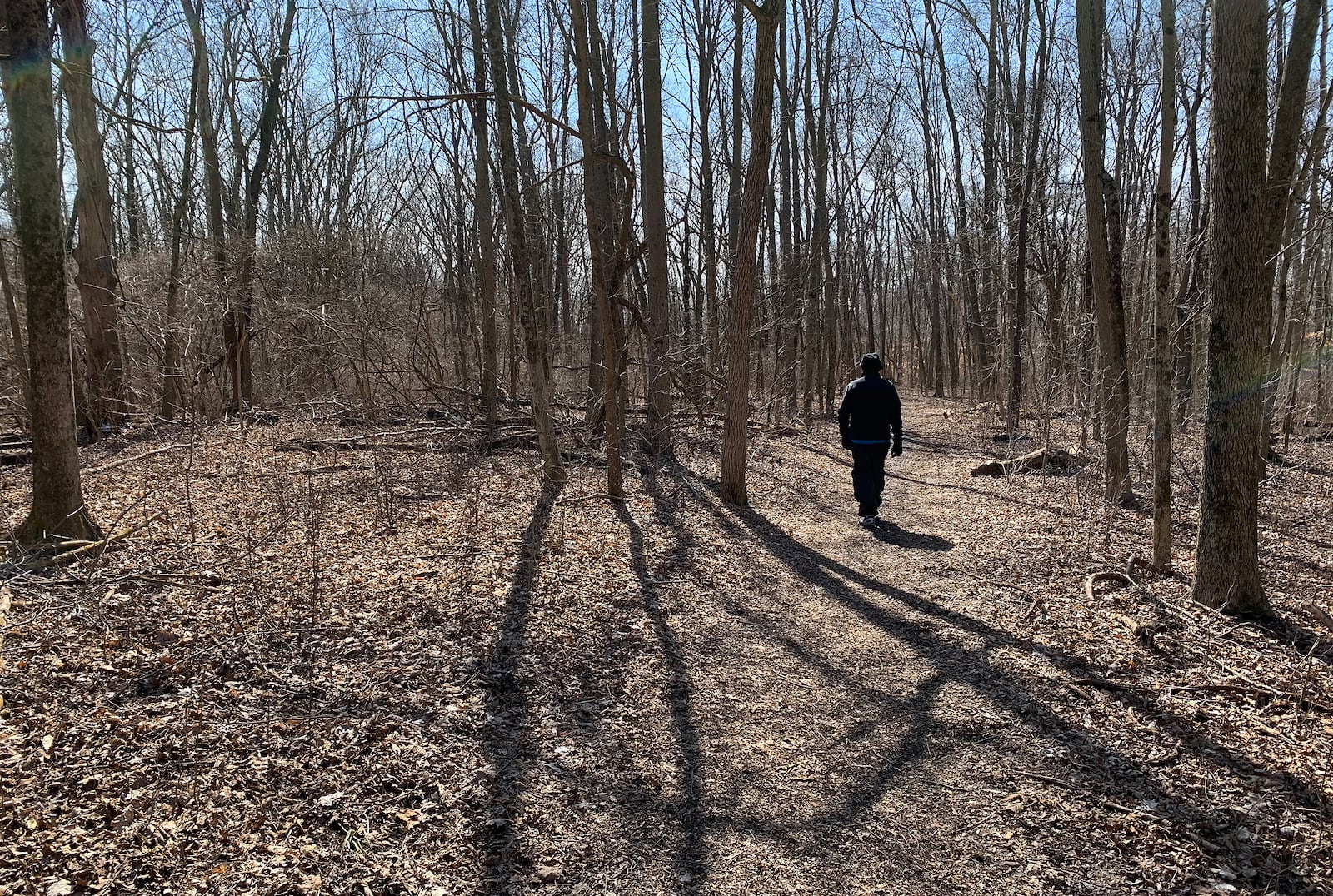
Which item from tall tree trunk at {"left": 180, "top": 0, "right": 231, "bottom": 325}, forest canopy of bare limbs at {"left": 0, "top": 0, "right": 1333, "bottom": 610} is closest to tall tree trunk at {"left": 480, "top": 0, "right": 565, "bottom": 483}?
forest canopy of bare limbs at {"left": 0, "top": 0, "right": 1333, "bottom": 610}

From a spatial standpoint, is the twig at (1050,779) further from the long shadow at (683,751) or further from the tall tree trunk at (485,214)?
the tall tree trunk at (485,214)

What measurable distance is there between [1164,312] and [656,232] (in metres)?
7.08

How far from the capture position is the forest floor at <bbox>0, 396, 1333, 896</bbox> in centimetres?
288

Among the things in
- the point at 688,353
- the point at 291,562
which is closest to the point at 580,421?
the point at 688,353

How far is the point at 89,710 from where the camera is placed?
138 inches

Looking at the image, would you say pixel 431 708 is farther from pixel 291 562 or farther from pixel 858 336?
pixel 858 336

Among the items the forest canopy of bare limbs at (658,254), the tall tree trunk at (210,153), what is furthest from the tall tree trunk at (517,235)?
the tall tree trunk at (210,153)

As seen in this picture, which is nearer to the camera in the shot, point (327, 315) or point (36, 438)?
point (36, 438)

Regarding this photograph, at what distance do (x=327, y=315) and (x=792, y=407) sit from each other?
10.3 metres

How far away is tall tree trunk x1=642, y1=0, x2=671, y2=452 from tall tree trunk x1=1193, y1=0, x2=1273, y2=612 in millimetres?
7144

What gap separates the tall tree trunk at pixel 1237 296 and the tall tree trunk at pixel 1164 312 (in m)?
0.83

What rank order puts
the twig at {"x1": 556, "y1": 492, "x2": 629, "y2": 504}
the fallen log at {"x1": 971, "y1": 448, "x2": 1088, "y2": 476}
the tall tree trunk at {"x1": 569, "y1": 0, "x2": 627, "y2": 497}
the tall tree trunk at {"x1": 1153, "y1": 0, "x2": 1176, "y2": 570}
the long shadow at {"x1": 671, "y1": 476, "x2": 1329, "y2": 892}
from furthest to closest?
the fallen log at {"x1": 971, "y1": 448, "x2": 1088, "y2": 476}
the twig at {"x1": 556, "y1": 492, "x2": 629, "y2": 504}
the tall tree trunk at {"x1": 569, "y1": 0, "x2": 627, "y2": 497}
the tall tree trunk at {"x1": 1153, "y1": 0, "x2": 1176, "y2": 570}
the long shadow at {"x1": 671, "y1": 476, "x2": 1329, "y2": 892}

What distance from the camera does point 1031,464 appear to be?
37.3ft

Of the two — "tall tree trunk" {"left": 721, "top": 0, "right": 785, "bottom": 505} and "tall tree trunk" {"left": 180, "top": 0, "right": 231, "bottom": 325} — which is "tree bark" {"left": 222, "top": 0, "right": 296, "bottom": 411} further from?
"tall tree trunk" {"left": 721, "top": 0, "right": 785, "bottom": 505}
